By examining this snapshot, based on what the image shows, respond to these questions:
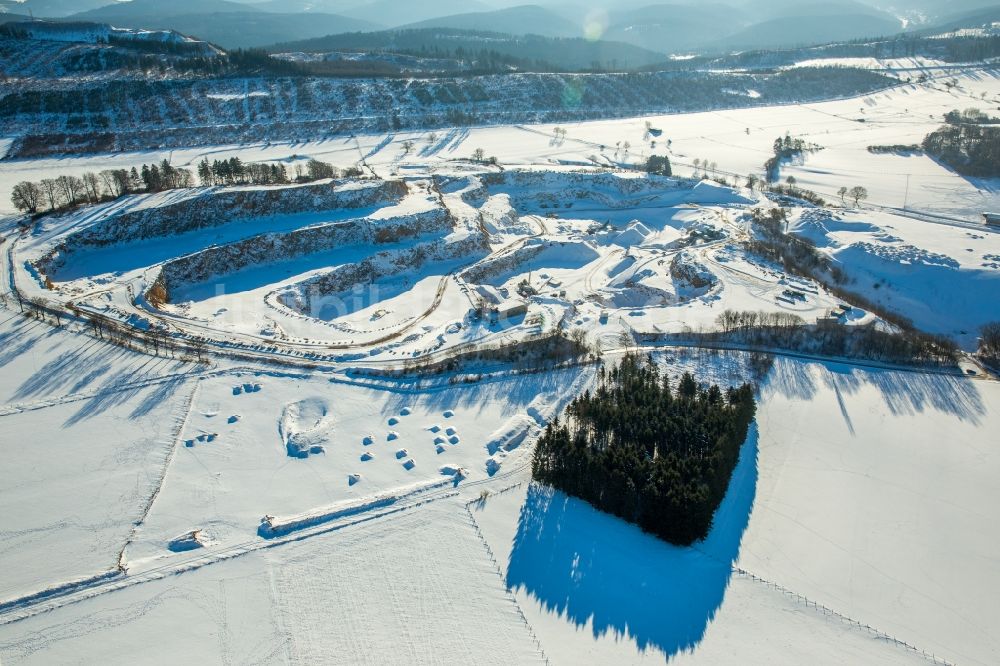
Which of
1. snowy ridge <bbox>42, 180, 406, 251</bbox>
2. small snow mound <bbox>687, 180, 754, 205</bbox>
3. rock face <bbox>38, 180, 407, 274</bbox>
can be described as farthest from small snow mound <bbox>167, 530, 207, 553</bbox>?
small snow mound <bbox>687, 180, 754, 205</bbox>

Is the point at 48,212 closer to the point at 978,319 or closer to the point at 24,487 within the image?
the point at 24,487

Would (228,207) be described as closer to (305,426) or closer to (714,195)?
(305,426)

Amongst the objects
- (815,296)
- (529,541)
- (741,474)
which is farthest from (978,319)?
(529,541)

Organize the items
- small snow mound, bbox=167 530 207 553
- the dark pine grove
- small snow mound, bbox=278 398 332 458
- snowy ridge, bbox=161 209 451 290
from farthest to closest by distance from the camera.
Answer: snowy ridge, bbox=161 209 451 290 < small snow mound, bbox=278 398 332 458 < the dark pine grove < small snow mound, bbox=167 530 207 553

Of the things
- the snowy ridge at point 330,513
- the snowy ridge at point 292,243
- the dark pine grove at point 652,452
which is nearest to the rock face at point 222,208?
the snowy ridge at point 292,243

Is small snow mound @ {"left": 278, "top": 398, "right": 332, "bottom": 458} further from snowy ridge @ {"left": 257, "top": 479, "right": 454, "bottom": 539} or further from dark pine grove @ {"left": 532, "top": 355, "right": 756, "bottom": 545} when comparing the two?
dark pine grove @ {"left": 532, "top": 355, "right": 756, "bottom": 545}

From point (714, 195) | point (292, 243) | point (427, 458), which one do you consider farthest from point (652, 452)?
point (714, 195)
